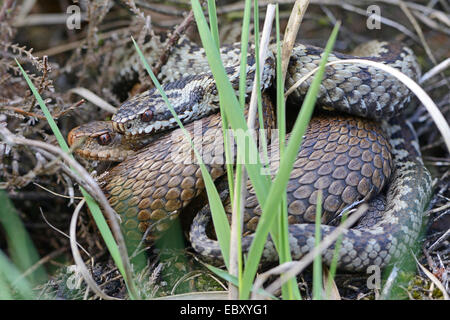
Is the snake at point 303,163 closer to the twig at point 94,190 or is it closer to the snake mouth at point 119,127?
the snake mouth at point 119,127

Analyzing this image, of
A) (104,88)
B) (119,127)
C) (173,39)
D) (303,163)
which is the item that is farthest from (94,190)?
(104,88)

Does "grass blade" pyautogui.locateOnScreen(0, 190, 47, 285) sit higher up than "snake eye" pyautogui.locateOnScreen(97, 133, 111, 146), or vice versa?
"snake eye" pyautogui.locateOnScreen(97, 133, 111, 146)

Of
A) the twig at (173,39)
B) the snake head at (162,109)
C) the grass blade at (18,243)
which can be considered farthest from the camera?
the twig at (173,39)

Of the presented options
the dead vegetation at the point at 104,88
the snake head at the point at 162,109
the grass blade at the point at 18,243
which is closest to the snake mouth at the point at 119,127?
the snake head at the point at 162,109

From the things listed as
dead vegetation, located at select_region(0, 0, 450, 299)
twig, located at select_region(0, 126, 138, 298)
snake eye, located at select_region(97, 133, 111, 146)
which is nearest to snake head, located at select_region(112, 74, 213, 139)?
snake eye, located at select_region(97, 133, 111, 146)

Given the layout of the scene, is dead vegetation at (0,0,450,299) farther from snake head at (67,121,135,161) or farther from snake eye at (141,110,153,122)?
snake eye at (141,110,153,122)

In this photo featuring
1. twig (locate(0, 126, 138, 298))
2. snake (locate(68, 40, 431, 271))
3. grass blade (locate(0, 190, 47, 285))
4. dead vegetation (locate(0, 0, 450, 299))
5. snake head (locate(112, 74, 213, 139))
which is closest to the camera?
twig (locate(0, 126, 138, 298))
